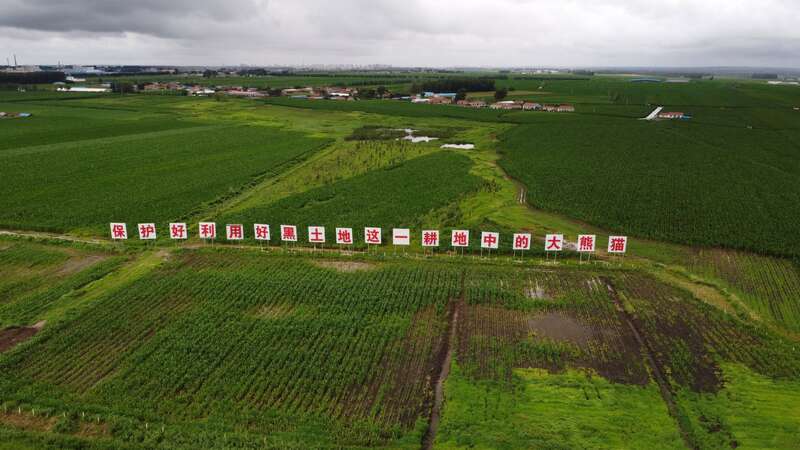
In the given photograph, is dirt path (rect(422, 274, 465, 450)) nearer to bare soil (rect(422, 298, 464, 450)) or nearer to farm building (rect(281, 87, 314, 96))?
bare soil (rect(422, 298, 464, 450))

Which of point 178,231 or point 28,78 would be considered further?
point 28,78

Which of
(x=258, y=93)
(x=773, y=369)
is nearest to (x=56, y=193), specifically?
(x=773, y=369)

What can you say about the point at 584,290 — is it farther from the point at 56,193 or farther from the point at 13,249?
the point at 56,193

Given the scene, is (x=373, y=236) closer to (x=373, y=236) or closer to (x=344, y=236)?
(x=373, y=236)

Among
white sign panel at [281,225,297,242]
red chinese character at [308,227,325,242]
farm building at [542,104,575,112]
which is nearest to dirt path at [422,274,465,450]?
red chinese character at [308,227,325,242]

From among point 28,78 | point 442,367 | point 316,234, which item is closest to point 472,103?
point 316,234

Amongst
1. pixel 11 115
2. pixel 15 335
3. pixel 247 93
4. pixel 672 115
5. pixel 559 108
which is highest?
pixel 247 93
